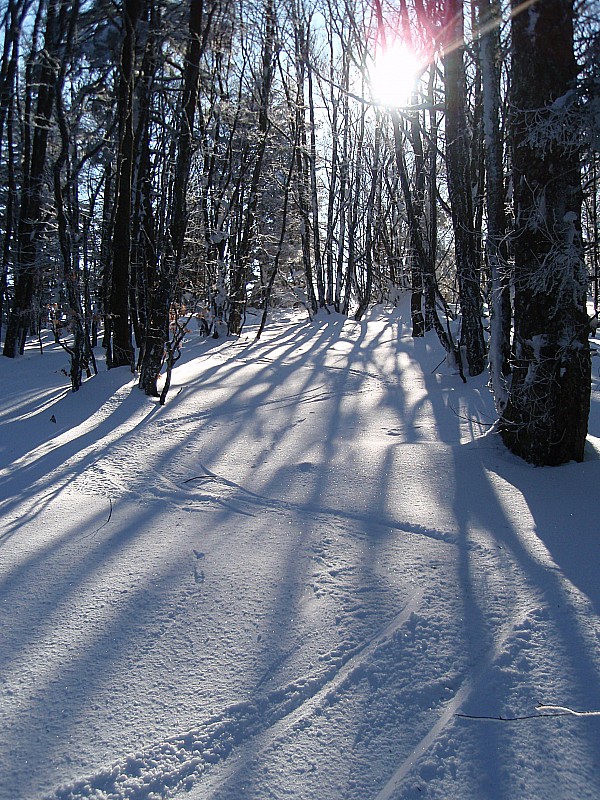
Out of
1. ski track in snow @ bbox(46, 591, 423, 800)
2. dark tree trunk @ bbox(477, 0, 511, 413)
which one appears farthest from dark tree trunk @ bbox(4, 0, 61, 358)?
ski track in snow @ bbox(46, 591, 423, 800)

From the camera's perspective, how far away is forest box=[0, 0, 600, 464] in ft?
11.4

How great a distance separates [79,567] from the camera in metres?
2.61

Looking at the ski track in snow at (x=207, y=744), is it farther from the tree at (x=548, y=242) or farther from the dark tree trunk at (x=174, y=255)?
the dark tree trunk at (x=174, y=255)

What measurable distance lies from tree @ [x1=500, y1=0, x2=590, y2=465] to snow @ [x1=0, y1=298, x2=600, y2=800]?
352 mm

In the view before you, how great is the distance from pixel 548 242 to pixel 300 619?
276 centimetres

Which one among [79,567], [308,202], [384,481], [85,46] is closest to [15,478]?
[79,567]

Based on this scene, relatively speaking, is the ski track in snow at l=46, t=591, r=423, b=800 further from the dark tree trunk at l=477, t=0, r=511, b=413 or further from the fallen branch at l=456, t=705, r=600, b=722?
the dark tree trunk at l=477, t=0, r=511, b=413

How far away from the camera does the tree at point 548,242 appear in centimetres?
339

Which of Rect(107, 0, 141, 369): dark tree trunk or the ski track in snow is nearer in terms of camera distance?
the ski track in snow

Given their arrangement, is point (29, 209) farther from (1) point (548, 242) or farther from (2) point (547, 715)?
Result: (2) point (547, 715)

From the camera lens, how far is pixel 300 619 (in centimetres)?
219

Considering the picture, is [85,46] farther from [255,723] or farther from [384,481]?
[255,723]

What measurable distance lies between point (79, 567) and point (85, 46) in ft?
34.2

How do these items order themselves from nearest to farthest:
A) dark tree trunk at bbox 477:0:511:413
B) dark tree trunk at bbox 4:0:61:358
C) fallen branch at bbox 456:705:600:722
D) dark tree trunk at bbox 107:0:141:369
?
fallen branch at bbox 456:705:600:722 < dark tree trunk at bbox 477:0:511:413 < dark tree trunk at bbox 107:0:141:369 < dark tree trunk at bbox 4:0:61:358
